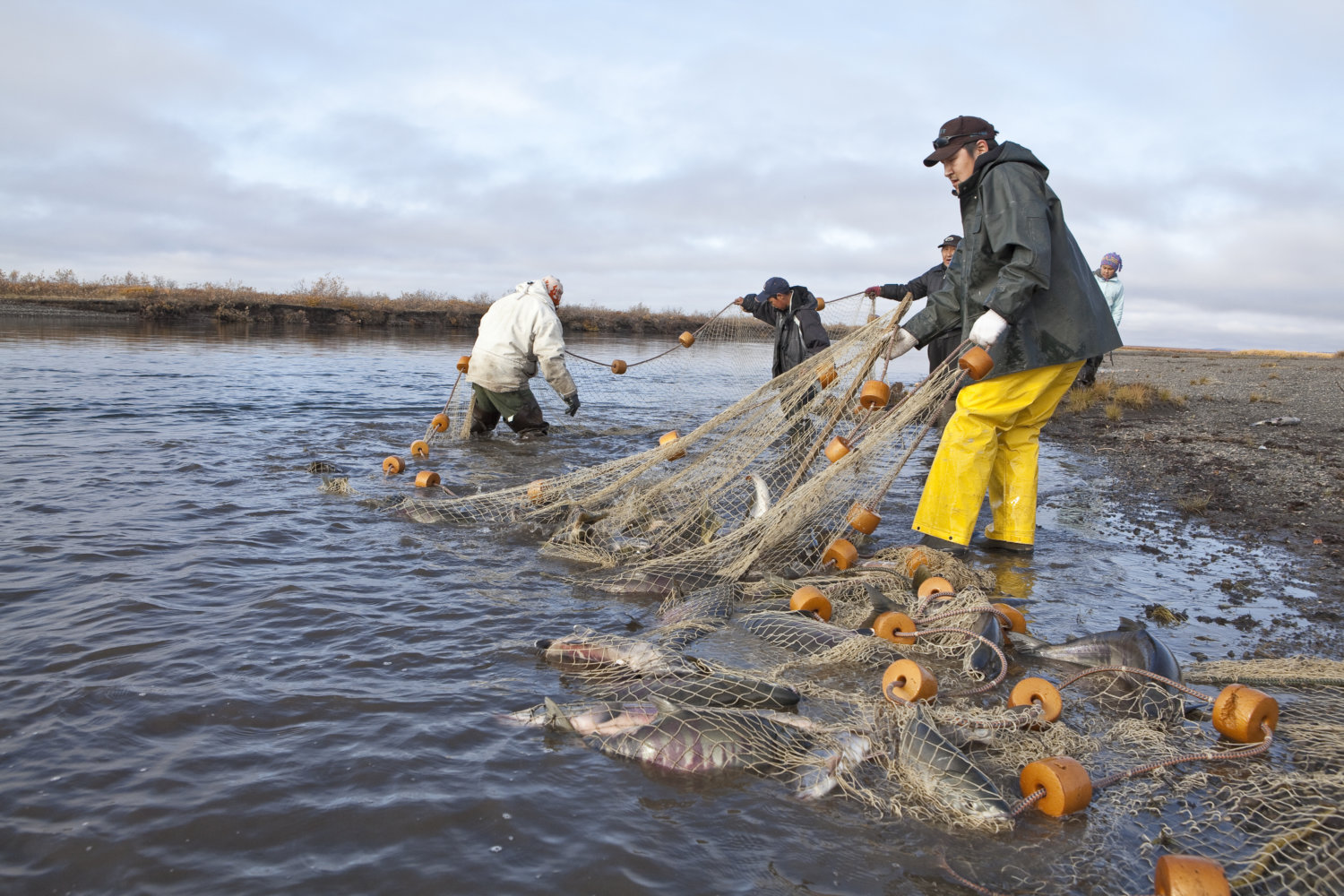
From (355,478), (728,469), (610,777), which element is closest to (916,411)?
(728,469)

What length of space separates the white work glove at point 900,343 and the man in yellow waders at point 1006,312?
2.10ft

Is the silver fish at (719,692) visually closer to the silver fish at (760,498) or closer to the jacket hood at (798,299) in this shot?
the silver fish at (760,498)

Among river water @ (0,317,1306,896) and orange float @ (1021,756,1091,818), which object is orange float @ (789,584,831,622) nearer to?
river water @ (0,317,1306,896)

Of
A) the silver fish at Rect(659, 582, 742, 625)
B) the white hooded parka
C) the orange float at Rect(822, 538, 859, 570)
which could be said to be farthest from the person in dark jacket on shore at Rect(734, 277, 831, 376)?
the silver fish at Rect(659, 582, 742, 625)

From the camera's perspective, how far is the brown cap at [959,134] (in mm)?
5738

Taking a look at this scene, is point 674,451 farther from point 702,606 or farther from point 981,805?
point 981,805

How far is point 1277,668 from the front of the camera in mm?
3963

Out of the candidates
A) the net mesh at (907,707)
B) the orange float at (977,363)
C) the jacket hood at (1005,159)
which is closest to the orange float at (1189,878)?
the net mesh at (907,707)

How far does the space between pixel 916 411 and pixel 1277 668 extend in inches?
96.5

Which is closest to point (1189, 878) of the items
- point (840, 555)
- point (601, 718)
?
point (601, 718)

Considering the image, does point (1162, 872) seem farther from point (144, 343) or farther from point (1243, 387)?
point (144, 343)

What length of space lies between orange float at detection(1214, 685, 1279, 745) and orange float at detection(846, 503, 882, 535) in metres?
2.49

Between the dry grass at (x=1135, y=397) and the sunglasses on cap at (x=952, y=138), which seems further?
the dry grass at (x=1135, y=397)

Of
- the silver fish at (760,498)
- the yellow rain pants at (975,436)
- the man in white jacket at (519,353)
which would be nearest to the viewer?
the yellow rain pants at (975,436)
